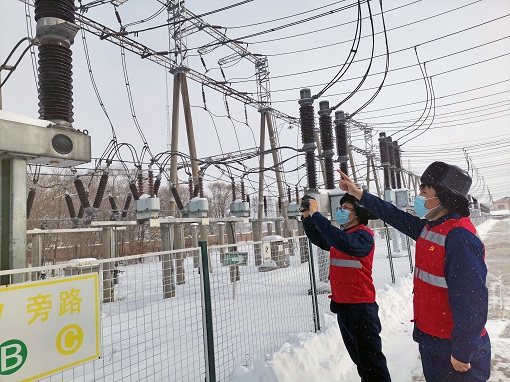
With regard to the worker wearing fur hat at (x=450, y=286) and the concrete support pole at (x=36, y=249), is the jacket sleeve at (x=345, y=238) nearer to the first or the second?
the worker wearing fur hat at (x=450, y=286)

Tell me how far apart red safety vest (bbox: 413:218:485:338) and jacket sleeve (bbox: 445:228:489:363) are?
9 centimetres

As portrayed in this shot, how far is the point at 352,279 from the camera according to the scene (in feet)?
11.3

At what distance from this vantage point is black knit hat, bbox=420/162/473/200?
2.36 meters

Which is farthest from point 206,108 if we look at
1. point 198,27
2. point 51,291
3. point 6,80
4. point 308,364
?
point 51,291

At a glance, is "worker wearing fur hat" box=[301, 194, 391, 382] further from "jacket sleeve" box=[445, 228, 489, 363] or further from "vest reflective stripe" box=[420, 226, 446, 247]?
"jacket sleeve" box=[445, 228, 489, 363]

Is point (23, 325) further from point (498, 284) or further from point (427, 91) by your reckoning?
point (498, 284)

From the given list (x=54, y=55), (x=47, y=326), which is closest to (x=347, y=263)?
(x=47, y=326)

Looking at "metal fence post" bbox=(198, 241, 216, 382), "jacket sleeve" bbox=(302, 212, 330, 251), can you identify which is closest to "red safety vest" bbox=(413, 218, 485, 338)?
"jacket sleeve" bbox=(302, 212, 330, 251)

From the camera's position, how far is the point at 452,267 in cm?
212

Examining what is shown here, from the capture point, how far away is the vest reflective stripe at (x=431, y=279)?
7.34 feet

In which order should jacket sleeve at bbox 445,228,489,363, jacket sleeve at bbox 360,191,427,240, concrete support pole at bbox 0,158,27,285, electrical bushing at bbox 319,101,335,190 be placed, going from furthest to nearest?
electrical bushing at bbox 319,101,335,190, jacket sleeve at bbox 360,191,427,240, concrete support pole at bbox 0,158,27,285, jacket sleeve at bbox 445,228,489,363

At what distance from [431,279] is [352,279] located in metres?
A: 1.17

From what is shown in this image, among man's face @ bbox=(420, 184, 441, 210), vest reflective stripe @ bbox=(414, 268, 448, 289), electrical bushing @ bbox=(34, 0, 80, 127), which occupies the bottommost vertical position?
vest reflective stripe @ bbox=(414, 268, 448, 289)

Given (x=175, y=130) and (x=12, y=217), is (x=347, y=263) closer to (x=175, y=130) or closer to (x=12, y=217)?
(x=12, y=217)
